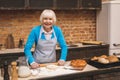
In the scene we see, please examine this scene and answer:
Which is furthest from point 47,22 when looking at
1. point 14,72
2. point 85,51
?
point 85,51

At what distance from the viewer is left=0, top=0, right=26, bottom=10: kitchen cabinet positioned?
4336 millimetres

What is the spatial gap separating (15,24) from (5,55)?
0.92m

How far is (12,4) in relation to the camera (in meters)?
4.41

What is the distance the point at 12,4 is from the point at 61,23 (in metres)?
1.28

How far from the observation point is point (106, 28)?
509cm

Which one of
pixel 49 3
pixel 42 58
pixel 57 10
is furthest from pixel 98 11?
pixel 42 58

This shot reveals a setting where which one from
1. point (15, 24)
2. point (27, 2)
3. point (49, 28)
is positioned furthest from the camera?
point (15, 24)

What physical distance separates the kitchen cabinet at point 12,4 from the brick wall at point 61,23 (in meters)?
0.38

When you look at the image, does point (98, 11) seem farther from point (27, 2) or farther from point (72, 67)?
point (72, 67)

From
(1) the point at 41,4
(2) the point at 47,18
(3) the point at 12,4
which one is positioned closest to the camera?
(2) the point at 47,18

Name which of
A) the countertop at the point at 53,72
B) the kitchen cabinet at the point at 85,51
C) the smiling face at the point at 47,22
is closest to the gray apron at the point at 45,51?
the smiling face at the point at 47,22

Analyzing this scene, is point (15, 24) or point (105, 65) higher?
point (15, 24)

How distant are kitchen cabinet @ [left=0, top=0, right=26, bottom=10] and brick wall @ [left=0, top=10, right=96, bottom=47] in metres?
0.38

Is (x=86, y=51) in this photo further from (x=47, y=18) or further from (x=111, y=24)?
(x=47, y=18)
